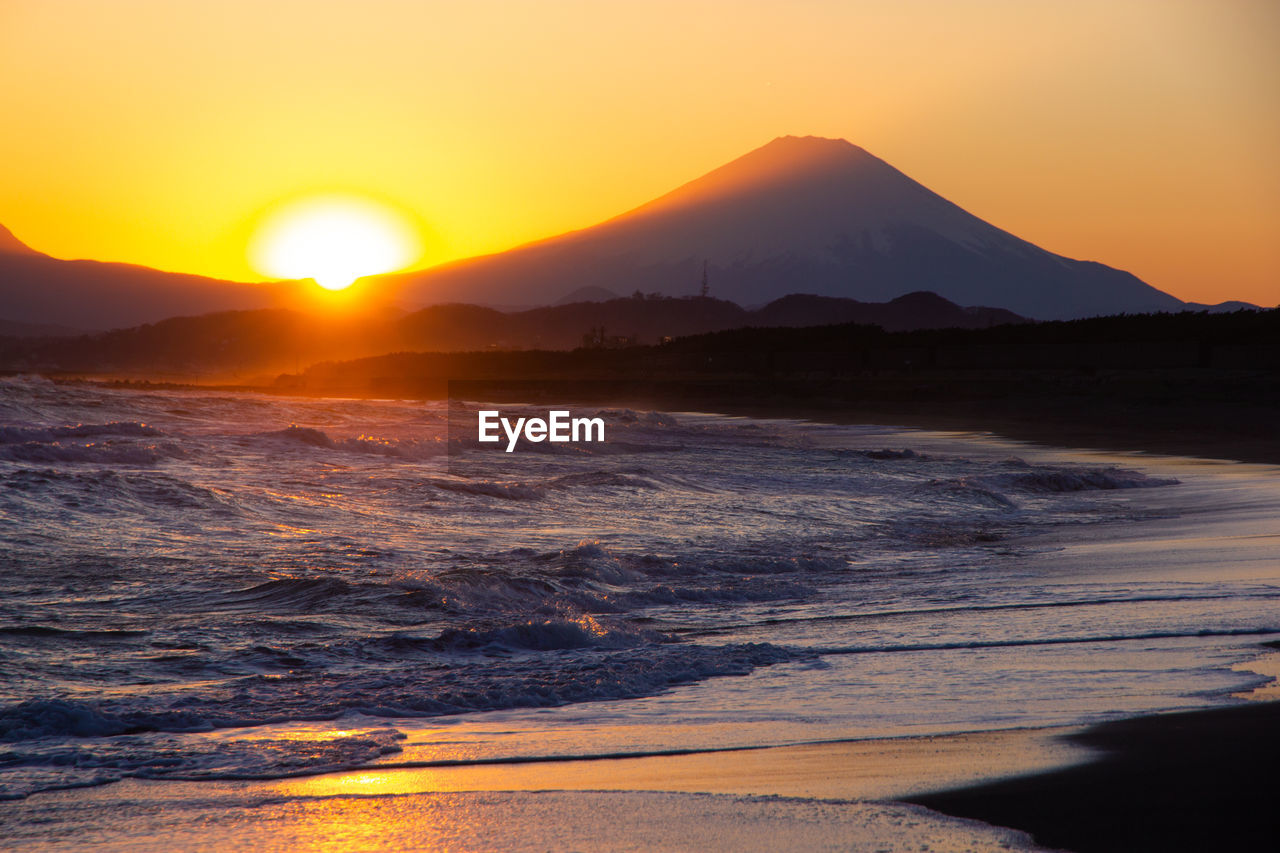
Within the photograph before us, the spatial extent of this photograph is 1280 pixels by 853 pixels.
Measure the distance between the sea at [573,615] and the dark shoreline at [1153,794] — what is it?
0.38 meters

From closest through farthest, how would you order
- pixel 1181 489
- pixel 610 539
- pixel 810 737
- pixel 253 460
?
pixel 810 737, pixel 610 539, pixel 1181 489, pixel 253 460

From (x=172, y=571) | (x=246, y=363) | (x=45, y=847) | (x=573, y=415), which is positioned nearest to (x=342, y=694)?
(x=45, y=847)

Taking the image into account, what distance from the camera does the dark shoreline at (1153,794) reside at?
9.84ft

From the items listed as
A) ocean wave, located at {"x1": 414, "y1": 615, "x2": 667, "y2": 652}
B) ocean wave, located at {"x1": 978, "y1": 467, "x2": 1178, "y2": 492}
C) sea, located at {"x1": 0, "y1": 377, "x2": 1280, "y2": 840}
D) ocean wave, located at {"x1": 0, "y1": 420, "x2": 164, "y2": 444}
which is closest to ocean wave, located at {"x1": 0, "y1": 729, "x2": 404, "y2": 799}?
sea, located at {"x1": 0, "y1": 377, "x2": 1280, "y2": 840}

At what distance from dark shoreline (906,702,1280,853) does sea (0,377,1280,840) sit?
376mm

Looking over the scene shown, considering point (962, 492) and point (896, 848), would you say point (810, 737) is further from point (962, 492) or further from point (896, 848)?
point (962, 492)

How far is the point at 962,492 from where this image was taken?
572 inches

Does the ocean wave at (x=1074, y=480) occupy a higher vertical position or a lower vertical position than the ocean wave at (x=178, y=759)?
higher

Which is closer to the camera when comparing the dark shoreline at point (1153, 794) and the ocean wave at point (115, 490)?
the dark shoreline at point (1153, 794)

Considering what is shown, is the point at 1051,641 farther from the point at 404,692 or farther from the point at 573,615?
the point at 404,692

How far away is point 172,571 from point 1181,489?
41.6ft

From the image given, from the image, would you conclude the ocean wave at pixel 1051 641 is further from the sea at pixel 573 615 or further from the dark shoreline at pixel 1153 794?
the dark shoreline at pixel 1153 794

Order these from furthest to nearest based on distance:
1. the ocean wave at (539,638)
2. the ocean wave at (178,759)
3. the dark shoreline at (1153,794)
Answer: the ocean wave at (539,638) → the ocean wave at (178,759) → the dark shoreline at (1153,794)

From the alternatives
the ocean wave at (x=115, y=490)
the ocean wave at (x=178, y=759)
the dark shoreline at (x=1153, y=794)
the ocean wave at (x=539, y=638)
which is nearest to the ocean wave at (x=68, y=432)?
the ocean wave at (x=115, y=490)
